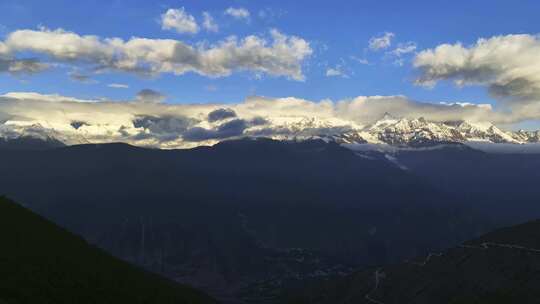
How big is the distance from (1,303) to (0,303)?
1.58m

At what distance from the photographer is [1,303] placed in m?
178

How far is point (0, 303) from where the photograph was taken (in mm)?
176000
